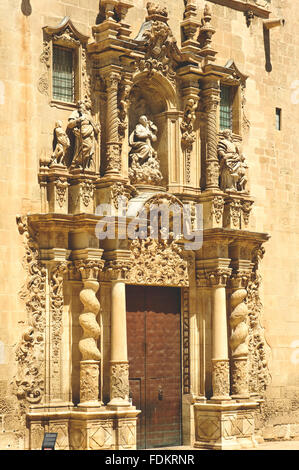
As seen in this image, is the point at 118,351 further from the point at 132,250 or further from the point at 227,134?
the point at 227,134

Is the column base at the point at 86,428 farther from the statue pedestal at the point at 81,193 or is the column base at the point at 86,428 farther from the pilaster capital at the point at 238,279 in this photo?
the pilaster capital at the point at 238,279

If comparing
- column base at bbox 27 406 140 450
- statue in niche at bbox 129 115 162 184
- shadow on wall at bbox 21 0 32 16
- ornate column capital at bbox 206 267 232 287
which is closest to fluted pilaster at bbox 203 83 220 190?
statue in niche at bbox 129 115 162 184

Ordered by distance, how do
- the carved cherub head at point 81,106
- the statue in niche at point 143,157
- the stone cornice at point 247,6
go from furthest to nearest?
the stone cornice at point 247,6
the statue in niche at point 143,157
the carved cherub head at point 81,106

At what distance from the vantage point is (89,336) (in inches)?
774

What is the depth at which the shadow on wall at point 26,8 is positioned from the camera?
19.5 metres

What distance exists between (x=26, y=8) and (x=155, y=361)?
293 inches

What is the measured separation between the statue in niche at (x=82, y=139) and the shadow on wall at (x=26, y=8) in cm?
205

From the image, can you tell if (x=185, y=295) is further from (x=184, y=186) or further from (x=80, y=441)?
(x=80, y=441)

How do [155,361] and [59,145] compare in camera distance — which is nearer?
[59,145]

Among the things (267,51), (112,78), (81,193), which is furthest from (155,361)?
(267,51)

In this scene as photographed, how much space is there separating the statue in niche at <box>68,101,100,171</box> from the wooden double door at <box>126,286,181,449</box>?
2826 mm

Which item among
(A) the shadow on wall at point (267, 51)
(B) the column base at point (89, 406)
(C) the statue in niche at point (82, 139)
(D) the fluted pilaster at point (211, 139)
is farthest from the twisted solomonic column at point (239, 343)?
(A) the shadow on wall at point (267, 51)

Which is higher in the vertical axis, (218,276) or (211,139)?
(211,139)
